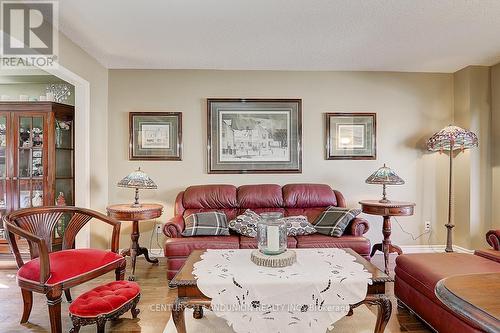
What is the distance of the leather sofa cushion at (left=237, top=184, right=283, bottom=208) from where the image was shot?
12.2 feet

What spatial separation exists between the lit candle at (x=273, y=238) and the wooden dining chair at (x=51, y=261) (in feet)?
4.32

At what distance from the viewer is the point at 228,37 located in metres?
3.09

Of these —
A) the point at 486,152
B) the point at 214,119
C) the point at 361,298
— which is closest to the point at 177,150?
the point at 214,119

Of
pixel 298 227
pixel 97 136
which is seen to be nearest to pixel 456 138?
pixel 298 227

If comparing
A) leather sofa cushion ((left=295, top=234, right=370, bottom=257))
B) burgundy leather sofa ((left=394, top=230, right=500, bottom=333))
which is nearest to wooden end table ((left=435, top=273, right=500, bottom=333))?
burgundy leather sofa ((left=394, top=230, right=500, bottom=333))

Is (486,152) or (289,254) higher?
(486,152)

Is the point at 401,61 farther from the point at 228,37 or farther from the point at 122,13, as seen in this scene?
the point at 122,13

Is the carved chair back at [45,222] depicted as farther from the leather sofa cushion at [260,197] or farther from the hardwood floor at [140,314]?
the leather sofa cushion at [260,197]

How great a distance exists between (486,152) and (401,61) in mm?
1671

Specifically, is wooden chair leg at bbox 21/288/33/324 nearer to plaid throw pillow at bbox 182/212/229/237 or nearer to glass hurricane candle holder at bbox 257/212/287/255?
plaid throw pillow at bbox 182/212/229/237

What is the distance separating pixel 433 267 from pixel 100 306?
2.32 meters

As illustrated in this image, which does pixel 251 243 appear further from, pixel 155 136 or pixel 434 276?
pixel 155 136

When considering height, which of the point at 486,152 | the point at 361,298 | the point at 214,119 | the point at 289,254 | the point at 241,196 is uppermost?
the point at 214,119

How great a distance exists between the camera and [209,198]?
3.71 meters
